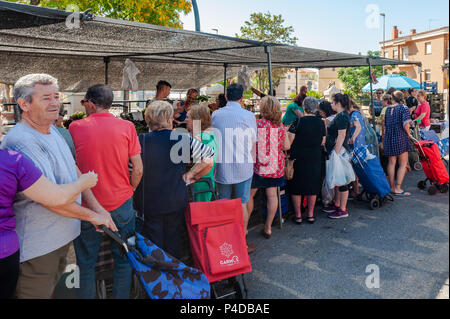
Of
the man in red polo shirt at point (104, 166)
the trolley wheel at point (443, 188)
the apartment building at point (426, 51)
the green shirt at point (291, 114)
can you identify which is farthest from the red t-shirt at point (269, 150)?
the apartment building at point (426, 51)

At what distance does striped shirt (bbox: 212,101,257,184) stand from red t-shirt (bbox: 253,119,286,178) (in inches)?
16.4

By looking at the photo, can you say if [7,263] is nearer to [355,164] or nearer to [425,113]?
[355,164]

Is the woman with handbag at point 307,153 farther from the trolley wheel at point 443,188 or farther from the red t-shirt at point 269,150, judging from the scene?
the trolley wheel at point 443,188

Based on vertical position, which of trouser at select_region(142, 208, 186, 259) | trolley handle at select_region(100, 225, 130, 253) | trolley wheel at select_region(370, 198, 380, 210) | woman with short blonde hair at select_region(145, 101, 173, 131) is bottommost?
trolley wheel at select_region(370, 198, 380, 210)

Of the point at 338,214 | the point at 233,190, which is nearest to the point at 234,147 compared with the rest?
the point at 233,190

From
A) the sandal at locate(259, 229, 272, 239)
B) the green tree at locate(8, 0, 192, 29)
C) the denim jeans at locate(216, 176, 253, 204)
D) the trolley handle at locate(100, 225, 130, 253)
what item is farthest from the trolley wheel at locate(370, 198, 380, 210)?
the green tree at locate(8, 0, 192, 29)

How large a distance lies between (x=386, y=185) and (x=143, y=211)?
417cm

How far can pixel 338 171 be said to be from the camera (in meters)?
5.21

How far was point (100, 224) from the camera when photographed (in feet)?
7.07

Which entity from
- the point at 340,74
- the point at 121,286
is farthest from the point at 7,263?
the point at 340,74

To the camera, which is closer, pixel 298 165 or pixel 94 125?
pixel 94 125

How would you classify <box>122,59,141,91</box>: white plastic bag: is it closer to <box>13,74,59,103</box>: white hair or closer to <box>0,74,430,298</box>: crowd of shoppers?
<box>0,74,430,298</box>: crowd of shoppers

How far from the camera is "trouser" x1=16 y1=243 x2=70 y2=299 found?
201 centimetres

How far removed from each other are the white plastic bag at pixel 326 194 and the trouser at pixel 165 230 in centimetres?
334
